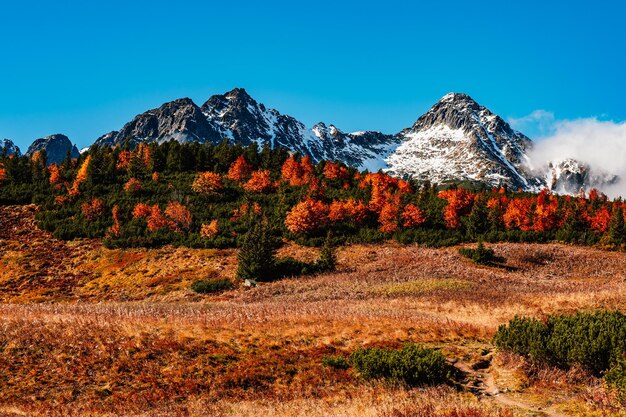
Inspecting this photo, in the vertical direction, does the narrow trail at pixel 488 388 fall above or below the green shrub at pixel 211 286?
above

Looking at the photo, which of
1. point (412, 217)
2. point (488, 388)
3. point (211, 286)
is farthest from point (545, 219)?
point (488, 388)

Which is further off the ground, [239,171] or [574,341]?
[239,171]

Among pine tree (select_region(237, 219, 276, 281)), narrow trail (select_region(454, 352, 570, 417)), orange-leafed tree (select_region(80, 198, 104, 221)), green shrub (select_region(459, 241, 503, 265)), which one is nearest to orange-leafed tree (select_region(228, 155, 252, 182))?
orange-leafed tree (select_region(80, 198, 104, 221))

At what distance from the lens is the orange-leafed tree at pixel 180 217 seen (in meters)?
83.4

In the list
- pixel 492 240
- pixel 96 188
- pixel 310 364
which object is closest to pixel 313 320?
pixel 310 364

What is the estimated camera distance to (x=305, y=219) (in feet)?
267

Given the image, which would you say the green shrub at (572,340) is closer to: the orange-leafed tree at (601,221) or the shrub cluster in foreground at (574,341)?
the shrub cluster in foreground at (574,341)

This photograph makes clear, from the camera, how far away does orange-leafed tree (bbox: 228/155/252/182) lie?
115 meters

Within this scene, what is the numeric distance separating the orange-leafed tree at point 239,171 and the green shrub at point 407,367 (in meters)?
103

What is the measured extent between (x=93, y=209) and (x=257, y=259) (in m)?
49.9

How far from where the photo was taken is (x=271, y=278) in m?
54.9

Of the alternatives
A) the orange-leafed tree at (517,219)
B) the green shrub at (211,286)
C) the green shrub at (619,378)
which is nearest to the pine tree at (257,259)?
the green shrub at (211,286)

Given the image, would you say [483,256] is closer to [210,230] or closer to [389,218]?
[389,218]

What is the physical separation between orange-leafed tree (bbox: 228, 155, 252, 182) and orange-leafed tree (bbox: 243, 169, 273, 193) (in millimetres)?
6682
